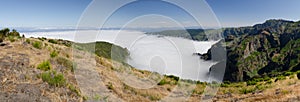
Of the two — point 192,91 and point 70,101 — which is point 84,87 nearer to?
point 70,101

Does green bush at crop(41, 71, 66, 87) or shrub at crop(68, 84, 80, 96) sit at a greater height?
green bush at crop(41, 71, 66, 87)

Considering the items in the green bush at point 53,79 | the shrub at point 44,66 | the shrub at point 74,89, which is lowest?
the shrub at point 74,89

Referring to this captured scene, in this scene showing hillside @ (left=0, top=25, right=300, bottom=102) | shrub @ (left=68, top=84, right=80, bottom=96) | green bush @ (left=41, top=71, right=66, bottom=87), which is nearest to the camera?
hillside @ (left=0, top=25, right=300, bottom=102)

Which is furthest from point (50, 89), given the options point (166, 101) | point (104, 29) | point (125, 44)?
point (166, 101)

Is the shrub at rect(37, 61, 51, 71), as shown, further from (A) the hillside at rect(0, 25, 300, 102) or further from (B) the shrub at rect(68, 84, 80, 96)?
(B) the shrub at rect(68, 84, 80, 96)

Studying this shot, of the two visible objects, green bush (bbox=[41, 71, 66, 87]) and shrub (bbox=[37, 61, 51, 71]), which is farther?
shrub (bbox=[37, 61, 51, 71])

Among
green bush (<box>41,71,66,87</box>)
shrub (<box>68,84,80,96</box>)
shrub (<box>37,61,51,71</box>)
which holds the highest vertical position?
shrub (<box>37,61,51,71</box>)

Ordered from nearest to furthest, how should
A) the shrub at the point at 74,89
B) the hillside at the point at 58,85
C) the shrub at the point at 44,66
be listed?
the hillside at the point at 58,85 < the shrub at the point at 74,89 < the shrub at the point at 44,66

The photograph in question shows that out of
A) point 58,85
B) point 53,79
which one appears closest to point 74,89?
point 58,85

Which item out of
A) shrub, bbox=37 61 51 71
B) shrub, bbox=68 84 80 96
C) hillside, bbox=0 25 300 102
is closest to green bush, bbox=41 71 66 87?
hillside, bbox=0 25 300 102

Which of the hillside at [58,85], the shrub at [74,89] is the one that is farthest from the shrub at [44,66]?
the shrub at [74,89]

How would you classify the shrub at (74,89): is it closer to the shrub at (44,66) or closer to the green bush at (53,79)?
the green bush at (53,79)

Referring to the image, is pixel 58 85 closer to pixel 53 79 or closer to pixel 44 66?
pixel 53 79
